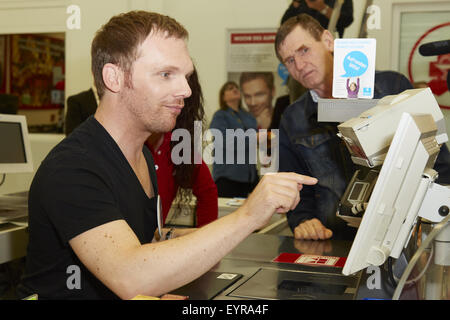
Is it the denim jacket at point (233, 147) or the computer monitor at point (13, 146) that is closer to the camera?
the computer monitor at point (13, 146)

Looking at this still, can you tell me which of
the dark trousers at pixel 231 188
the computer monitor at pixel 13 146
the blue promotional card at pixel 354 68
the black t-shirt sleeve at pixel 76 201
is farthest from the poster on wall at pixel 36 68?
the blue promotional card at pixel 354 68

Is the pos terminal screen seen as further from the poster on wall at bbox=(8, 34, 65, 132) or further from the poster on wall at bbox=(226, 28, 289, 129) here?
the poster on wall at bbox=(8, 34, 65, 132)

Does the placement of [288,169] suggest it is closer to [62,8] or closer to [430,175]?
[430,175]

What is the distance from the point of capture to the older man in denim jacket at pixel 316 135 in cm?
220

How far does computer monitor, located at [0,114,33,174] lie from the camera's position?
291cm

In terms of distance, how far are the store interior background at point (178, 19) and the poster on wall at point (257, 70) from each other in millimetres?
89

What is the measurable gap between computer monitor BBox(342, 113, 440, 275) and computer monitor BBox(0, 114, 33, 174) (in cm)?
240

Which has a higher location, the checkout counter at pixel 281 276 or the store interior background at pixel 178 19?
the store interior background at pixel 178 19

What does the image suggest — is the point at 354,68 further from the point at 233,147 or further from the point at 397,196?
the point at 233,147

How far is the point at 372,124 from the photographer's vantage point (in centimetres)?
107

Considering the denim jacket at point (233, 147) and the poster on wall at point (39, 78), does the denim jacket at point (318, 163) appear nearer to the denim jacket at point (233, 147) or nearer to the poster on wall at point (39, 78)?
the denim jacket at point (233, 147)

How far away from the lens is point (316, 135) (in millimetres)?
2283

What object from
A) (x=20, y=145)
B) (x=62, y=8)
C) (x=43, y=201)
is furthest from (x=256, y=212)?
(x=62, y=8)
